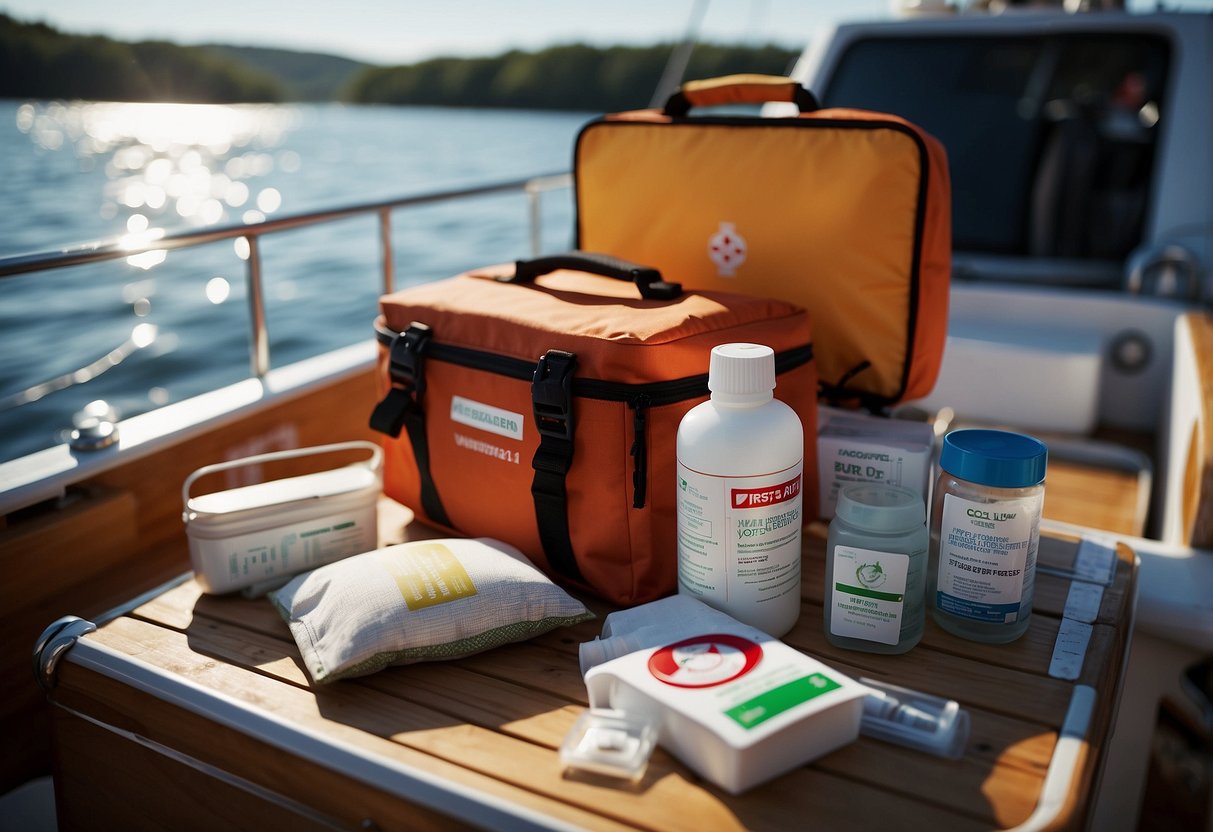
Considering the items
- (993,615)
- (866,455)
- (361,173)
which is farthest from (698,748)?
(361,173)

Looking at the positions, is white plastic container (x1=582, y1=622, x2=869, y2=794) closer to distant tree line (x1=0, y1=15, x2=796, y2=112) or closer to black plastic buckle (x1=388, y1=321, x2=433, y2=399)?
black plastic buckle (x1=388, y1=321, x2=433, y2=399)

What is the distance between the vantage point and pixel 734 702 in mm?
789

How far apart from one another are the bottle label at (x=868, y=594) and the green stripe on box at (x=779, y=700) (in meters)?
0.15

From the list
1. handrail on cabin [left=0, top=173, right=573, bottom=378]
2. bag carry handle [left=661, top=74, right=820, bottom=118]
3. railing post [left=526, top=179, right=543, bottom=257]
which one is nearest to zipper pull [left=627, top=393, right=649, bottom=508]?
bag carry handle [left=661, top=74, right=820, bottom=118]

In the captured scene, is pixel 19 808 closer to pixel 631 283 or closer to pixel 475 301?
pixel 475 301

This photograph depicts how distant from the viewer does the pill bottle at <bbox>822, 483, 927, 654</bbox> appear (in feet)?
3.04

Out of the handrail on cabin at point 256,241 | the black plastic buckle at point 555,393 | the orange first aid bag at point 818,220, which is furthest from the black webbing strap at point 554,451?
the handrail on cabin at point 256,241

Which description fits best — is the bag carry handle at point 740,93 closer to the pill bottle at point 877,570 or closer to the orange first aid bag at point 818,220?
the orange first aid bag at point 818,220

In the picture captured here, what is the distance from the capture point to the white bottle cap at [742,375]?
892mm

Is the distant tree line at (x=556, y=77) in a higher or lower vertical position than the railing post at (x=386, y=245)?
higher

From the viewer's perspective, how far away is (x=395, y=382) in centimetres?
127

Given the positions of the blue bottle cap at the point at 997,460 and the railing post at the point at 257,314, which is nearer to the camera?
the blue bottle cap at the point at 997,460

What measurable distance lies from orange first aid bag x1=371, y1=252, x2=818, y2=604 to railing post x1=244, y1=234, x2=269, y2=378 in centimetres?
52

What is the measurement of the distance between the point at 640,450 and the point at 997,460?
1.17 ft
